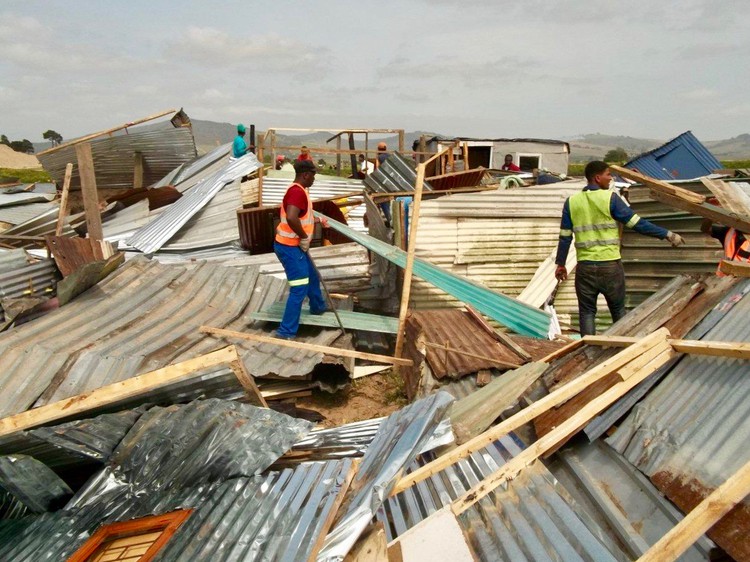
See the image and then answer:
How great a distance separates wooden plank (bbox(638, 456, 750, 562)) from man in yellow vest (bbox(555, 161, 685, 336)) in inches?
128

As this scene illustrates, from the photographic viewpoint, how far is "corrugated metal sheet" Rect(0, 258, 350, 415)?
4188 mm

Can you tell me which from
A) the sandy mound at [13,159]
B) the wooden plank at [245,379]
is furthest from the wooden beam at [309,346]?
the sandy mound at [13,159]

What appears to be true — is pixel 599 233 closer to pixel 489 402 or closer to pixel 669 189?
pixel 669 189

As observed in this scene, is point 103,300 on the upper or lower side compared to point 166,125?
lower

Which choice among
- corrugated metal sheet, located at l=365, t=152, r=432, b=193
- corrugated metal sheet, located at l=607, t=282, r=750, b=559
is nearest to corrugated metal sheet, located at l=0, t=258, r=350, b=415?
corrugated metal sheet, located at l=607, t=282, r=750, b=559

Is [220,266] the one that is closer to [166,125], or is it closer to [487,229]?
[487,229]

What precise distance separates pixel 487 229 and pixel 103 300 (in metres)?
4.62

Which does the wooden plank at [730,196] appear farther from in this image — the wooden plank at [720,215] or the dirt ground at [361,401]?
the dirt ground at [361,401]

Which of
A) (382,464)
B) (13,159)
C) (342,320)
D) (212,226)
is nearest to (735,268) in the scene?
(382,464)

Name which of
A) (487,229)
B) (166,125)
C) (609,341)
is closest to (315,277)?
(487,229)

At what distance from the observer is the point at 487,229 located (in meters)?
7.21

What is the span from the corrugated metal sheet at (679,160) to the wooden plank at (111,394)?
52.6 feet

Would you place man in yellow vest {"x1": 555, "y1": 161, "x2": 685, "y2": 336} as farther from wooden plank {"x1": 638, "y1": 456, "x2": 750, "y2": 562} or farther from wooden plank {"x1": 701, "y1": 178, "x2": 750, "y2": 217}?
wooden plank {"x1": 638, "y1": 456, "x2": 750, "y2": 562}

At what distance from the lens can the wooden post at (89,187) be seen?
7297 mm
